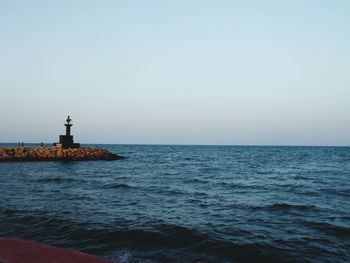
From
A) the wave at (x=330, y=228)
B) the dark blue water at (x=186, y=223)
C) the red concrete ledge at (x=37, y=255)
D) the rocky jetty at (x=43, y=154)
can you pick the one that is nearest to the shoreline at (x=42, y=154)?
the rocky jetty at (x=43, y=154)

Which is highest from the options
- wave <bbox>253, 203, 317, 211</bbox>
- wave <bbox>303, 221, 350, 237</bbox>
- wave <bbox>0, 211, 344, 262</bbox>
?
wave <bbox>0, 211, 344, 262</bbox>

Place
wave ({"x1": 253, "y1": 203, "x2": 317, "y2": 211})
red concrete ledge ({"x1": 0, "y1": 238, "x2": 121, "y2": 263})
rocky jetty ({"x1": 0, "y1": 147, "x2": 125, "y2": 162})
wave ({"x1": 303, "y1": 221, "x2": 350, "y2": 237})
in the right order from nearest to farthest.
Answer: red concrete ledge ({"x1": 0, "y1": 238, "x2": 121, "y2": 263}) → wave ({"x1": 303, "y1": 221, "x2": 350, "y2": 237}) → wave ({"x1": 253, "y1": 203, "x2": 317, "y2": 211}) → rocky jetty ({"x1": 0, "y1": 147, "x2": 125, "y2": 162})

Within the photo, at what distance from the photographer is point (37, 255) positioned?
4.99 meters

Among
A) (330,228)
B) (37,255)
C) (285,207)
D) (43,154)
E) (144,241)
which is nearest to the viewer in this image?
(37,255)

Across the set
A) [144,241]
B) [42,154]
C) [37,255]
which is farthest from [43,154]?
[37,255]

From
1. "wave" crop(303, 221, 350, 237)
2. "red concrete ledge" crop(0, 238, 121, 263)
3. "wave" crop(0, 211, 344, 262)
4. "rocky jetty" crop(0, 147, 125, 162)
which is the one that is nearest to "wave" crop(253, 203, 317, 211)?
"wave" crop(303, 221, 350, 237)

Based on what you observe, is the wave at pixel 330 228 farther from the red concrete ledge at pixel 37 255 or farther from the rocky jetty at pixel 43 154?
the rocky jetty at pixel 43 154

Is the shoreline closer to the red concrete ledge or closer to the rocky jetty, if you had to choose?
the rocky jetty

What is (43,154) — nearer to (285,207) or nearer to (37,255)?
(285,207)

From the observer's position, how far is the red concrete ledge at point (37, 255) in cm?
477

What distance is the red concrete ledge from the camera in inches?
188

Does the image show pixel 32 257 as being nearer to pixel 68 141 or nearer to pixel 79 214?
pixel 79 214

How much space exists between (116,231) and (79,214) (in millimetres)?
3490

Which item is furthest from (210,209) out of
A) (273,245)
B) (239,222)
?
(273,245)
